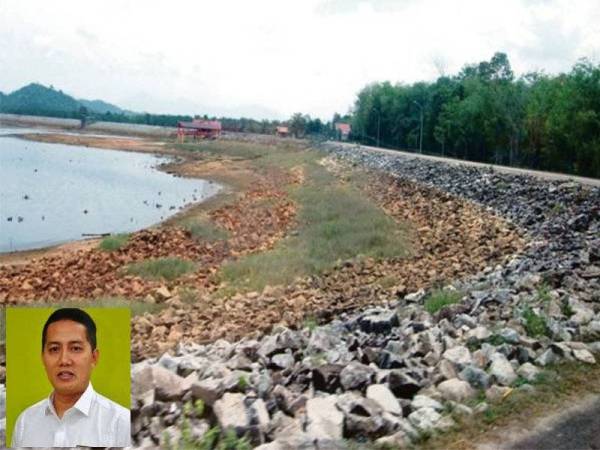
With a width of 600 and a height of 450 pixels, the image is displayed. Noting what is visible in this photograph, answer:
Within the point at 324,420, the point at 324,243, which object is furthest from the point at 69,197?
the point at 324,420

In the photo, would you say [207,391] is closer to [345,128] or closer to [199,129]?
[345,128]

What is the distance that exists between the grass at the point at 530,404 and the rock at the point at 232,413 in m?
0.94

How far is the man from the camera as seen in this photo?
2703 mm

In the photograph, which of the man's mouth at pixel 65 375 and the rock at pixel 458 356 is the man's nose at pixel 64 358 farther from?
the rock at pixel 458 356

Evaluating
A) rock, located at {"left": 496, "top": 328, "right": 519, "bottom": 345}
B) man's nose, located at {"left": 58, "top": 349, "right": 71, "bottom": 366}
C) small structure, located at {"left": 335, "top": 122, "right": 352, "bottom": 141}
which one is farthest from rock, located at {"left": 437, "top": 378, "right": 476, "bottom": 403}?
small structure, located at {"left": 335, "top": 122, "right": 352, "bottom": 141}

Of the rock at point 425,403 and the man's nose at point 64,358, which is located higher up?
Result: the man's nose at point 64,358

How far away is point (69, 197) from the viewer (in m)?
15.2

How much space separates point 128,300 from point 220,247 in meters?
4.85

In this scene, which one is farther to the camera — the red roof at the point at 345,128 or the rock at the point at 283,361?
the red roof at the point at 345,128

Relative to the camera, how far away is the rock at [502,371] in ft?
13.0

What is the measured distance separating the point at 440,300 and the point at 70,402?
14.3ft

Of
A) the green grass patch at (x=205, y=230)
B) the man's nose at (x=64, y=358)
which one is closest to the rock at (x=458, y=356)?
the man's nose at (x=64, y=358)

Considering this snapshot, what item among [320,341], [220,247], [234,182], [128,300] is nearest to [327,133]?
[220,247]

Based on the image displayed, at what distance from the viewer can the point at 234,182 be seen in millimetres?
28344
